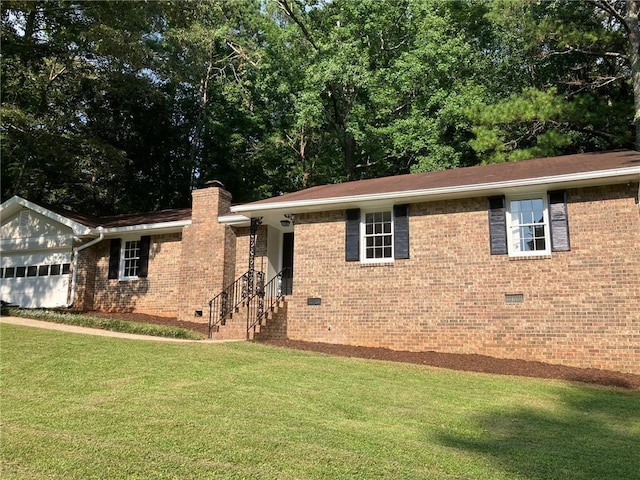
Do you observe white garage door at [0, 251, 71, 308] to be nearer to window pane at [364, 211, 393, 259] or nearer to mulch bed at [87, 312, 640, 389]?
mulch bed at [87, 312, 640, 389]

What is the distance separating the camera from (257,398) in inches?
265

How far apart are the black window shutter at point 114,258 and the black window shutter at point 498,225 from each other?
12714 mm

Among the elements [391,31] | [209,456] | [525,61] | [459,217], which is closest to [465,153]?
[525,61]

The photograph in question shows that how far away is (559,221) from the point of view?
11383mm

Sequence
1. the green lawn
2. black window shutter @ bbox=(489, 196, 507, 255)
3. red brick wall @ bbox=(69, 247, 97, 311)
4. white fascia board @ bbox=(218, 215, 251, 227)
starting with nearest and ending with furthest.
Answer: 1. the green lawn
2. black window shutter @ bbox=(489, 196, 507, 255)
3. white fascia board @ bbox=(218, 215, 251, 227)
4. red brick wall @ bbox=(69, 247, 97, 311)

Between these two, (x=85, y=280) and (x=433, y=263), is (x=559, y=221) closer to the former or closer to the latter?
(x=433, y=263)

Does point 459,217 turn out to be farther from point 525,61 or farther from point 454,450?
point 525,61

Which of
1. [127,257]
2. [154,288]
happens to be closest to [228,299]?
[154,288]

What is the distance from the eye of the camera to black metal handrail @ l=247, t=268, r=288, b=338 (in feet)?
46.5

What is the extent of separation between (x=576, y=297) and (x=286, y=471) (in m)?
8.91

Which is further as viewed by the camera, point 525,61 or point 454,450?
point 525,61

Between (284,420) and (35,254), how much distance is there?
17.2 m

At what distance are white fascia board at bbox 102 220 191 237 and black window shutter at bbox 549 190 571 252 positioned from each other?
10.7 meters

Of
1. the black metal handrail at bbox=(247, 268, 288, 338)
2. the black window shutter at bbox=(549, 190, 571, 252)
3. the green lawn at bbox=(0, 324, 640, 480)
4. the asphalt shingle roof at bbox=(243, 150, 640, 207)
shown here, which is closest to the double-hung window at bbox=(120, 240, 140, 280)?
the black metal handrail at bbox=(247, 268, 288, 338)
